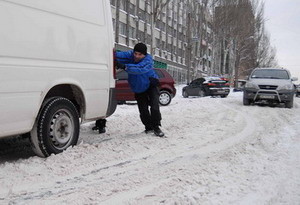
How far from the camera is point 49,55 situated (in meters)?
3.65

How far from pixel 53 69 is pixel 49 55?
0.17 metres

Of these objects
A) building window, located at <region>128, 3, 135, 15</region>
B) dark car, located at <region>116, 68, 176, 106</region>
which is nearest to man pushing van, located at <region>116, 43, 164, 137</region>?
dark car, located at <region>116, 68, 176, 106</region>

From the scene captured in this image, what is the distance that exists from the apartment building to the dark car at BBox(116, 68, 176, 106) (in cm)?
841

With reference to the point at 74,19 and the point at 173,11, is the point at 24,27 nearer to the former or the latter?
the point at 74,19

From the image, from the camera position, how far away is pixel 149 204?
2631mm

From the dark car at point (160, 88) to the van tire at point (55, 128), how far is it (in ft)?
25.1

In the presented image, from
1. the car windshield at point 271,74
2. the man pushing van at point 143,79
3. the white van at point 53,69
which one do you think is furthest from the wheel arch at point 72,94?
the car windshield at point 271,74

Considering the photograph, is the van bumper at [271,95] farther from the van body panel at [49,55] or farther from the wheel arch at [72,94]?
the wheel arch at [72,94]

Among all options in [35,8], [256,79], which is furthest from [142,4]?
[35,8]

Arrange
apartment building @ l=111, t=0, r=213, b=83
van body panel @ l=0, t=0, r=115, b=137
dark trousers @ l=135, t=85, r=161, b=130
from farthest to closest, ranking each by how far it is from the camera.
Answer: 1. apartment building @ l=111, t=0, r=213, b=83
2. dark trousers @ l=135, t=85, r=161, b=130
3. van body panel @ l=0, t=0, r=115, b=137

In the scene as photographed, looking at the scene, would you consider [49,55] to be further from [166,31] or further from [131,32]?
[166,31]

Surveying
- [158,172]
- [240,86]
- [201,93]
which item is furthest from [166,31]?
[158,172]

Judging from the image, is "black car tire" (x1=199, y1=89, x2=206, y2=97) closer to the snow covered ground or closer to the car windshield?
the car windshield

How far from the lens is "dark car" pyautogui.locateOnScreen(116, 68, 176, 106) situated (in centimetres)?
1192
